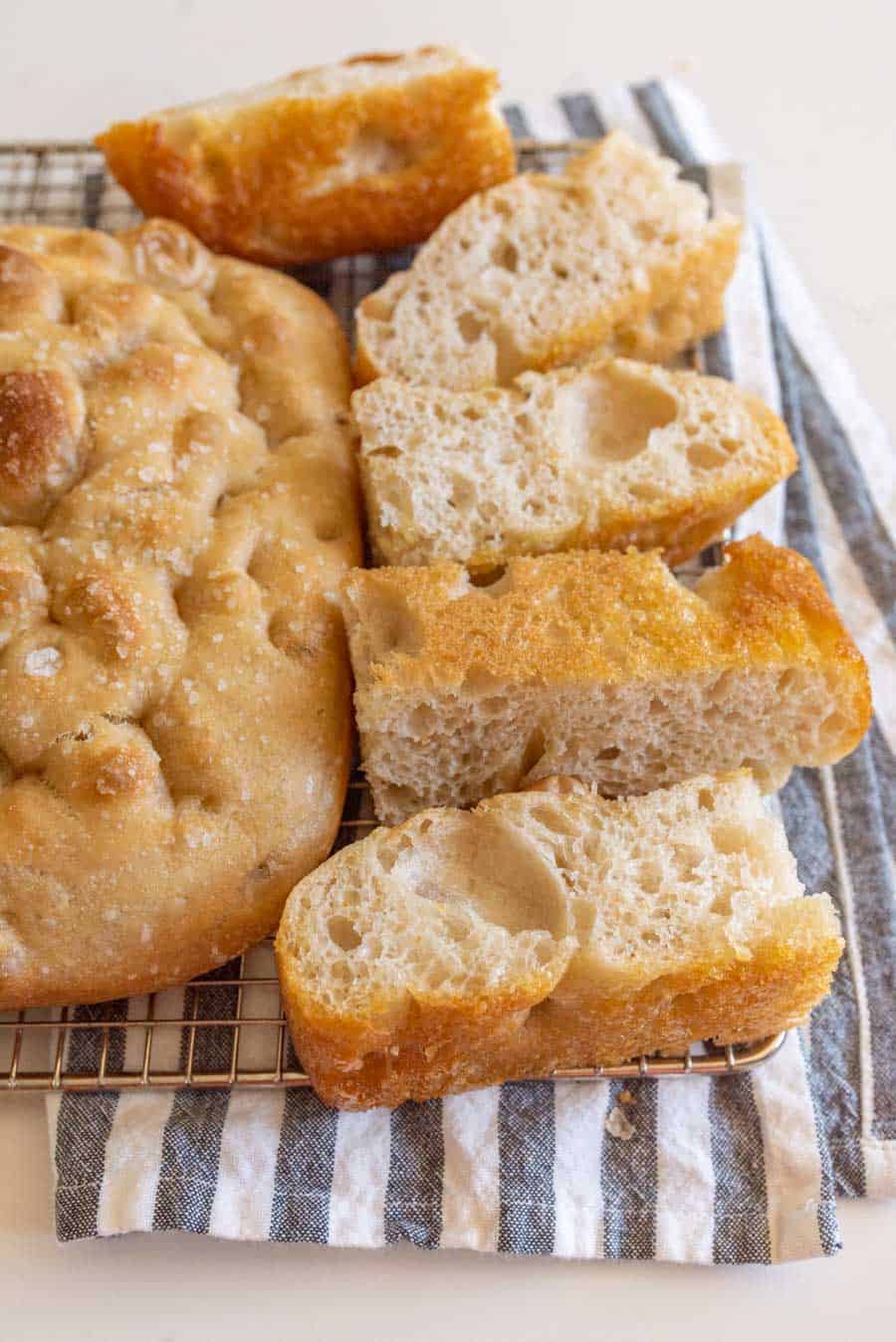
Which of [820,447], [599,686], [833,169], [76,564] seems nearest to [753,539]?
[599,686]

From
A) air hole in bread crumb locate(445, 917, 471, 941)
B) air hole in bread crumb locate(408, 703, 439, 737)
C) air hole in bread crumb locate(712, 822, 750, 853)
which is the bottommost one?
air hole in bread crumb locate(445, 917, 471, 941)

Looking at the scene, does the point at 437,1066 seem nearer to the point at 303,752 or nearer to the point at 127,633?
the point at 303,752

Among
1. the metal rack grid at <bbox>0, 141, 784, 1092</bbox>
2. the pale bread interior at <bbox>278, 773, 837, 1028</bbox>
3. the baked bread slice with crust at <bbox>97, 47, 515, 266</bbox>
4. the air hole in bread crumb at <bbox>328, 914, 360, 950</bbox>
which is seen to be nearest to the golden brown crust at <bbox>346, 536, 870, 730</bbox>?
the pale bread interior at <bbox>278, 773, 837, 1028</bbox>

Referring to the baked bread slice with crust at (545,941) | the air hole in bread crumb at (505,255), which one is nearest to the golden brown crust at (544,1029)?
the baked bread slice with crust at (545,941)

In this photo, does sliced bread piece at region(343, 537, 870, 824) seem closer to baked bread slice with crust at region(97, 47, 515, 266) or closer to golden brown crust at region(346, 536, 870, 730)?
golden brown crust at region(346, 536, 870, 730)

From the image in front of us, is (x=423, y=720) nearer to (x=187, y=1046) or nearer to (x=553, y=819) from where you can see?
(x=553, y=819)
